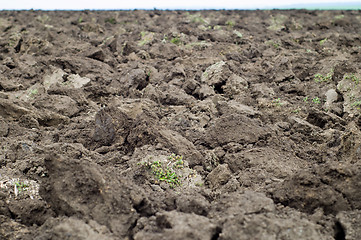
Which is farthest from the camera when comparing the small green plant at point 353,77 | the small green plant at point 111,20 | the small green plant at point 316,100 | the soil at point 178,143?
the small green plant at point 111,20

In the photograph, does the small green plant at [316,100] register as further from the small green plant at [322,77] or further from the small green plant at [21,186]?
the small green plant at [21,186]

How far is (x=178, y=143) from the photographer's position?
14.6ft

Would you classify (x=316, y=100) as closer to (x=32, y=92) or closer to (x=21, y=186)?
(x=21, y=186)

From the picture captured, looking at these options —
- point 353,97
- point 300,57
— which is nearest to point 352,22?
point 300,57

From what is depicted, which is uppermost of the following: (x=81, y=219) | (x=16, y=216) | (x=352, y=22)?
(x=352, y=22)

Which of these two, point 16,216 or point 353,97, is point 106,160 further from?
point 353,97

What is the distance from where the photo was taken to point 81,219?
2938 mm

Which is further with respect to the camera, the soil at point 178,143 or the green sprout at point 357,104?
the green sprout at point 357,104

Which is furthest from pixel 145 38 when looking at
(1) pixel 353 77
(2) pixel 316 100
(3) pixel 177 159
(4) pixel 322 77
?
(3) pixel 177 159

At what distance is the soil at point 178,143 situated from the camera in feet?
9.48

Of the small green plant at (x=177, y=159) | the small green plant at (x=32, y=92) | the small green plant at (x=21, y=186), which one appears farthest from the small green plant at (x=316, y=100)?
the small green plant at (x=32, y=92)

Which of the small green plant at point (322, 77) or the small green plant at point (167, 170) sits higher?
the small green plant at point (322, 77)

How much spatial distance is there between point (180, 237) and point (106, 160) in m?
2.04

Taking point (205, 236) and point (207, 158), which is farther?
point (207, 158)
